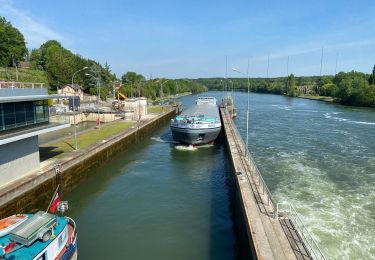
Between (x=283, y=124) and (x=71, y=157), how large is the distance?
40967 millimetres

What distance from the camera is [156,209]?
2072 centimetres

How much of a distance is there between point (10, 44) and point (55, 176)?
306ft

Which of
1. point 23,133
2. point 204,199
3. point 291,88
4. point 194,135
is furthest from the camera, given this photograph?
point 291,88

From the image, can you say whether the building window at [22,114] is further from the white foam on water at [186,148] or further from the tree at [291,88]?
the tree at [291,88]

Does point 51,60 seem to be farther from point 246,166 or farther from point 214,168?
point 246,166

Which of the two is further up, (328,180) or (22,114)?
(22,114)

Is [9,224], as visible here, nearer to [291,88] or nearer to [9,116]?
[9,116]

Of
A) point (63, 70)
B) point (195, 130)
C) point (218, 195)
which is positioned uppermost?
point (63, 70)

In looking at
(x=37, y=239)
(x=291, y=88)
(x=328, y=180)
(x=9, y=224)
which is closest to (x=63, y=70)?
(x=328, y=180)

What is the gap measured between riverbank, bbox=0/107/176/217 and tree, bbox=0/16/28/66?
250 ft

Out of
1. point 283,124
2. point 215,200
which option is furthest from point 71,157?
point 283,124

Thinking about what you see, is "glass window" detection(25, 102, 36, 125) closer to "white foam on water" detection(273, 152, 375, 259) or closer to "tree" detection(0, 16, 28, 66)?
"white foam on water" detection(273, 152, 375, 259)

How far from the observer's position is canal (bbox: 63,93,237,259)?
16.0 meters

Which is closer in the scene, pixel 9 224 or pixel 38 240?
pixel 38 240
